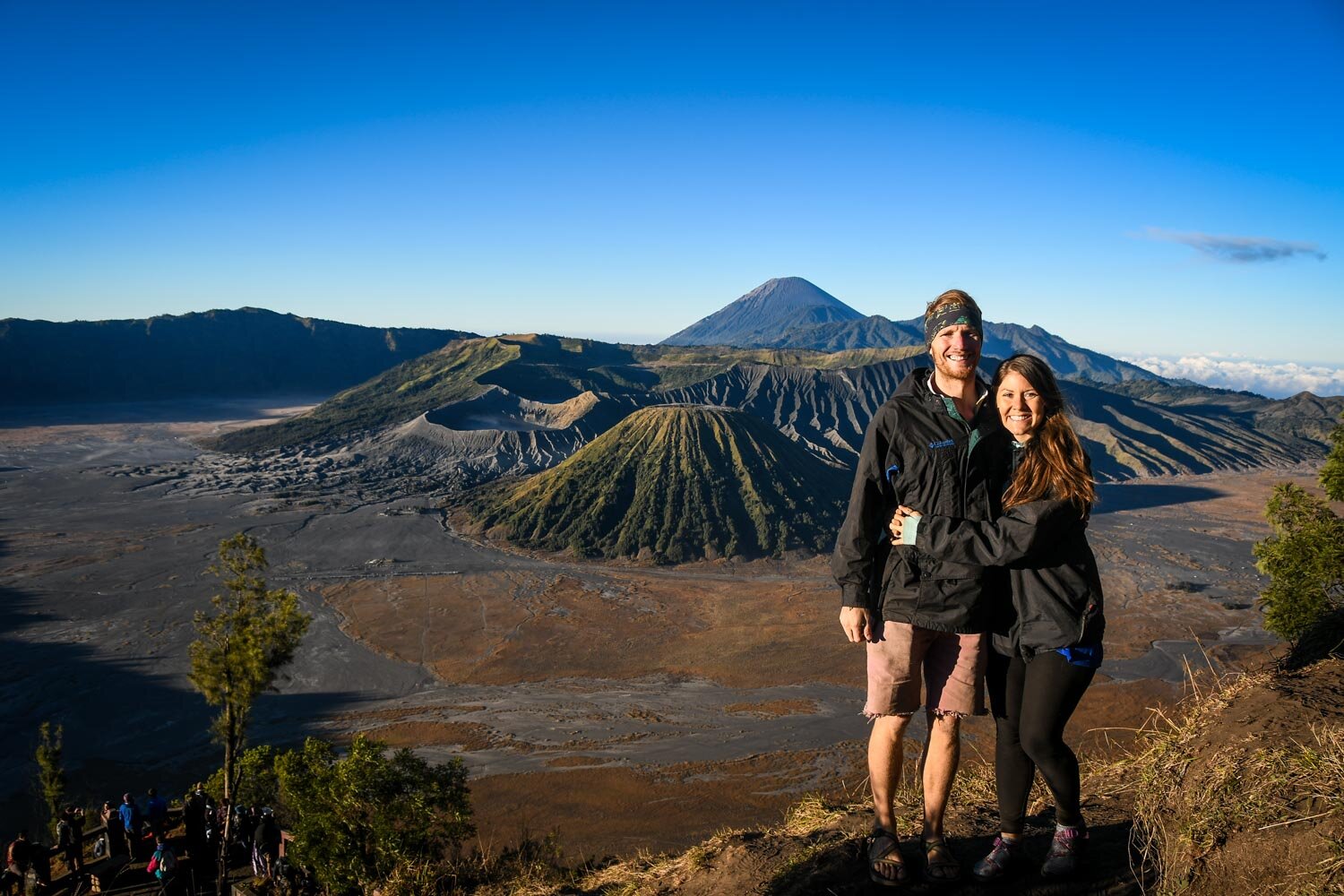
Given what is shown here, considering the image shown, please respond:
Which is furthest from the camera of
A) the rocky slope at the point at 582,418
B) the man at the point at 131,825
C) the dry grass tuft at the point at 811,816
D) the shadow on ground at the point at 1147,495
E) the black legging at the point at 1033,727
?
the rocky slope at the point at 582,418

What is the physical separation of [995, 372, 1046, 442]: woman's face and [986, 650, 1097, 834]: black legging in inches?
39.0

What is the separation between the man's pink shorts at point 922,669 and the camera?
3.53 meters

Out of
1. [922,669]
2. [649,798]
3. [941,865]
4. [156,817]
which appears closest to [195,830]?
[156,817]

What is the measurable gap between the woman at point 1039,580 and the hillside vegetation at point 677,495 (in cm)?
3707

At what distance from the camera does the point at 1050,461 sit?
129 inches

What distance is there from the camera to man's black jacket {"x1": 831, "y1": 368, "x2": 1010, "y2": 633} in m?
3.37

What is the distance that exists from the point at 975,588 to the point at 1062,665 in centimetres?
49

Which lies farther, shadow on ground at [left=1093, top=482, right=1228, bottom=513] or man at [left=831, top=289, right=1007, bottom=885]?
shadow on ground at [left=1093, top=482, right=1228, bottom=513]

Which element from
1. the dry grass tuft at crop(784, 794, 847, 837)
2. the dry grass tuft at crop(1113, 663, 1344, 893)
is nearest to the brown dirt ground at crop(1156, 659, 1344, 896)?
the dry grass tuft at crop(1113, 663, 1344, 893)

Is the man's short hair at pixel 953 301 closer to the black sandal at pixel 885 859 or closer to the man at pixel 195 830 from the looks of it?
the black sandal at pixel 885 859

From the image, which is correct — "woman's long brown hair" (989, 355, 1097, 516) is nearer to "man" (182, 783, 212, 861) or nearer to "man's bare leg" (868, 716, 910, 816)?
"man's bare leg" (868, 716, 910, 816)

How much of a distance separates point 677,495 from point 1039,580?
41.6m

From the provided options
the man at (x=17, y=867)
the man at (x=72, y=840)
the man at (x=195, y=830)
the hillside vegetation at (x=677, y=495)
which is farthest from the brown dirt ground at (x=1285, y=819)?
the hillside vegetation at (x=677, y=495)

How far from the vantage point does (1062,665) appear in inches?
129
